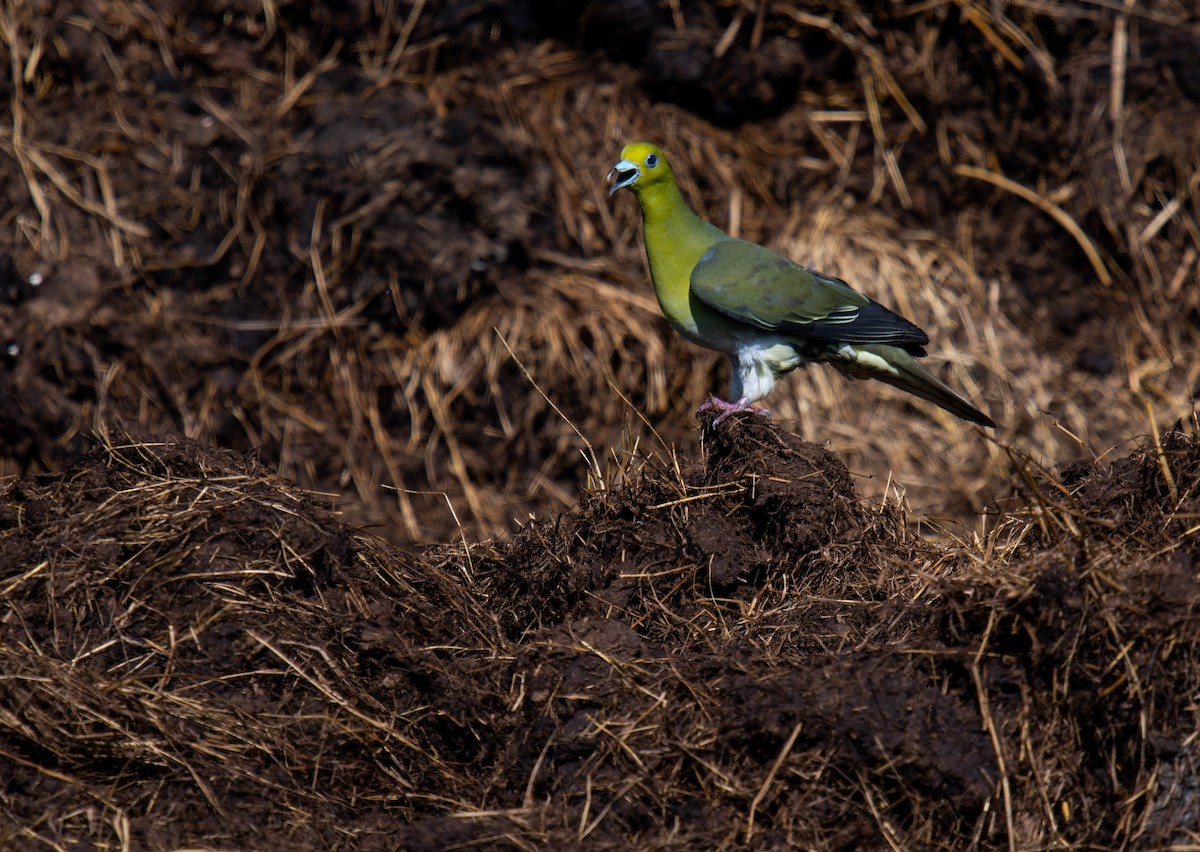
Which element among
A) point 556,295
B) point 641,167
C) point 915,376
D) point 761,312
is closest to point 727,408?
point 761,312

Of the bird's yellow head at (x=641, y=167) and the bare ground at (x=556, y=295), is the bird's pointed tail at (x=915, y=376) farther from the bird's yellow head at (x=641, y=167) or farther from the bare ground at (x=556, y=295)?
the bird's yellow head at (x=641, y=167)

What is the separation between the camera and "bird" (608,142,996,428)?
15.9ft

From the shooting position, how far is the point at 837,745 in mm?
3053

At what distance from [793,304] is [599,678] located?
6.52 feet

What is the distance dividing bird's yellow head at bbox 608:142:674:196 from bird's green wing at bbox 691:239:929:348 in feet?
1.42

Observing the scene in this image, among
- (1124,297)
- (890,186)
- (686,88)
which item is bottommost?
(1124,297)

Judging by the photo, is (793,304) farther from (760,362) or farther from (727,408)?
(727,408)

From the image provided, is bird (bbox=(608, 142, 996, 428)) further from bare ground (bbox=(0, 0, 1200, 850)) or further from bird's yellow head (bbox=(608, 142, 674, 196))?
bare ground (bbox=(0, 0, 1200, 850))

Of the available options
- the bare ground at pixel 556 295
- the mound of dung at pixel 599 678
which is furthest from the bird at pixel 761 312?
the mound of dung at pixel 599 678

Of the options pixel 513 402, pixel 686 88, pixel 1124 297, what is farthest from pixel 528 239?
pixel 1124 297

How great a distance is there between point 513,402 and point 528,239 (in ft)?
2.61

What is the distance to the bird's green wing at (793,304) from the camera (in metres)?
4.83

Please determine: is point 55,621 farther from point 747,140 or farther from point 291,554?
point 747,140

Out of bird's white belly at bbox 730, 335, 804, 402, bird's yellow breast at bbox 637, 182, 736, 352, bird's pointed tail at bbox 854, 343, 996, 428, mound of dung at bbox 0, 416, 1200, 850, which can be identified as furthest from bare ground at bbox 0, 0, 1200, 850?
bird's yellow breast at bbox 637, 182, 736, 352
